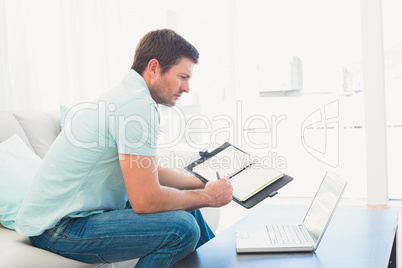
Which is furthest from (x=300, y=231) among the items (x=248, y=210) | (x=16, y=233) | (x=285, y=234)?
(x=248, y=210)

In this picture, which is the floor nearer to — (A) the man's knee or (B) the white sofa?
(B) the white sofa

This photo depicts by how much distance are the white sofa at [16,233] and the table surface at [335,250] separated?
1.64 feet

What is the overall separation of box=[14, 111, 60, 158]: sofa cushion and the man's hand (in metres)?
0.98

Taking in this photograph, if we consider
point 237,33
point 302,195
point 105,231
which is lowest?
point 302,195

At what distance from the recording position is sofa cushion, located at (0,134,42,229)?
1769 millimetres

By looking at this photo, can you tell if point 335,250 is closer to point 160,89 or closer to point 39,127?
point 160,89

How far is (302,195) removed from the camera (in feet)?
13.6

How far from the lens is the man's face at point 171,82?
173 centimetres

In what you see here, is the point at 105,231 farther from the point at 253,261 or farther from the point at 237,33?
the point at 237,33

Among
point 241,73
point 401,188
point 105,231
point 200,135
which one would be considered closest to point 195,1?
point 241,73

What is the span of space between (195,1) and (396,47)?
6.55 ft

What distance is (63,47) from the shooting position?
→ 354cm
